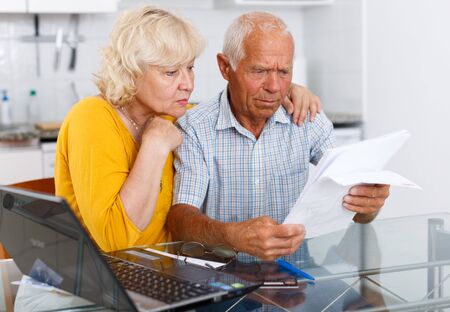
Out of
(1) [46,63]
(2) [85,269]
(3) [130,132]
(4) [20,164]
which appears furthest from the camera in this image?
(1) [46,63]

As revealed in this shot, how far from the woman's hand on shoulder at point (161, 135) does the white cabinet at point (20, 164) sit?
5.45ft

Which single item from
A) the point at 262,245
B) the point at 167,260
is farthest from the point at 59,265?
the point at 262,245

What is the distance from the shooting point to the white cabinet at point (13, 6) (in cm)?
343

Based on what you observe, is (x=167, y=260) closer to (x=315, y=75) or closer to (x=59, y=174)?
(x=59, y=174)

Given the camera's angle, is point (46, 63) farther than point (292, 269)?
Yes

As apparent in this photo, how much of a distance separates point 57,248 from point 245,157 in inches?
36.3

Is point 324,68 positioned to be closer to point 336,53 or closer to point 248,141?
point 336,53

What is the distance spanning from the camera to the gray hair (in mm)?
1880

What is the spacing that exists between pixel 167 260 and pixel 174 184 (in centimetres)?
48

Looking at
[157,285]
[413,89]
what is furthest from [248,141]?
[413,89]

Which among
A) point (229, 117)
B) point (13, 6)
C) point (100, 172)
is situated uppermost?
point (13, 6)

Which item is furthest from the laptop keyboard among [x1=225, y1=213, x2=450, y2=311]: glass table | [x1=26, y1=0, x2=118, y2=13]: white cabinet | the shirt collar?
[x1=26, y1=0, x2=118, y2=13]: white cabinet

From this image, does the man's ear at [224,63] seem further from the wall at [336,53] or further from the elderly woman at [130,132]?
the wall at [336,53]

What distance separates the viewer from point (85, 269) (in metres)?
1.14
